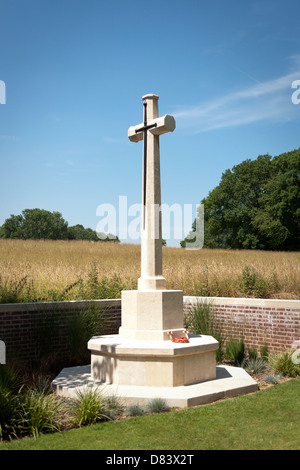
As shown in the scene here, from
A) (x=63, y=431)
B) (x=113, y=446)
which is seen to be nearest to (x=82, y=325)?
(x=63, y=431)

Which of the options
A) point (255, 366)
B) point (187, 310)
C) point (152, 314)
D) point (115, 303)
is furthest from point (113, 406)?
point (187, 310)

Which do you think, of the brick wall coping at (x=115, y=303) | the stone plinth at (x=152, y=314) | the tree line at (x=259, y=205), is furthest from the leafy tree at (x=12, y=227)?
the stone plinth at (x=152, y=314)

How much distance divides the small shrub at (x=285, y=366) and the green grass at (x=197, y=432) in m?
1.91

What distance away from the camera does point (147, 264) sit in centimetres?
830

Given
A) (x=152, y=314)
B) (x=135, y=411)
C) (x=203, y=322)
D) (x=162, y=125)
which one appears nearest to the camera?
(x=135, y=411)

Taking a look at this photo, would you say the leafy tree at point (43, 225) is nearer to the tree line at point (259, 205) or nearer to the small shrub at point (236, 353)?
the tree line at point (259, 205)

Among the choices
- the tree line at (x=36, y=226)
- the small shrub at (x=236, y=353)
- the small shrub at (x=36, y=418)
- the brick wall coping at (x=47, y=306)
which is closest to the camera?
the small shrub at (x=36, y=418)

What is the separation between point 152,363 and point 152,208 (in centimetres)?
285

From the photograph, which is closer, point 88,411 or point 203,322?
point 88,411

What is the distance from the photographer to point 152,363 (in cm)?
734

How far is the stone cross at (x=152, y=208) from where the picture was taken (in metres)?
8.23

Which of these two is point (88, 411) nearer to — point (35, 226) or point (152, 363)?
point (152, 363)

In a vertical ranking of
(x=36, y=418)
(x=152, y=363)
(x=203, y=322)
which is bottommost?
(x=36, y=418)
